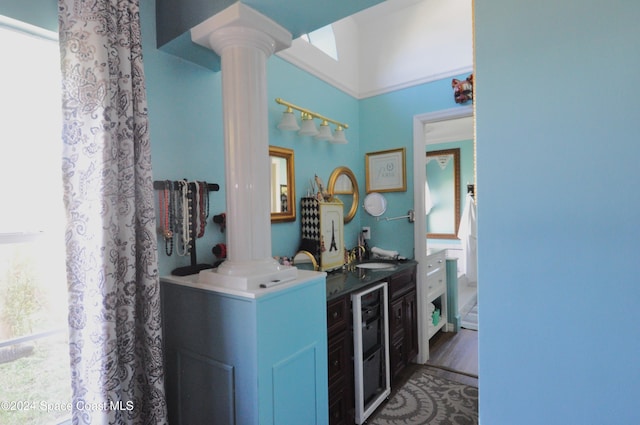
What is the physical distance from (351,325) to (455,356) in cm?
154

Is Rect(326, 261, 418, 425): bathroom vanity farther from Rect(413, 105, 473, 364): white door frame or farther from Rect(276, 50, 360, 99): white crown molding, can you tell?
Rect(276, 50, 360, 99): white crown molding

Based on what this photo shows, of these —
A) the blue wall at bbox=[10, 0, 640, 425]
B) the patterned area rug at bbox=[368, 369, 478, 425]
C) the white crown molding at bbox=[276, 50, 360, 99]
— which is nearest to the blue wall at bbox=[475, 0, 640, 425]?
the blue wall at bbox=[10, 0, 640, 425]

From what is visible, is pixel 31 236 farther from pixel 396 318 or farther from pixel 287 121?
pixel 396 318

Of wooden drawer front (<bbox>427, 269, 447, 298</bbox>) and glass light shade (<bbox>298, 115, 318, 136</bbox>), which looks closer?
glass light shade (<bbox>298, 115, 318, 136</bbox>)

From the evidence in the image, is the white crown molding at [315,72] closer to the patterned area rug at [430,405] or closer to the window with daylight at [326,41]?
the window with daylight at [326,41]

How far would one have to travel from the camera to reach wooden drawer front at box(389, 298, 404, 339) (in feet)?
7.69

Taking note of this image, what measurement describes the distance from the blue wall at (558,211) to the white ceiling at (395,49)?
75.5 inches

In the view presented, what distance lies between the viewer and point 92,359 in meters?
1.15

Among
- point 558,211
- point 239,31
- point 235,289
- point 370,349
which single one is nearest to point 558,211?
point 558,211

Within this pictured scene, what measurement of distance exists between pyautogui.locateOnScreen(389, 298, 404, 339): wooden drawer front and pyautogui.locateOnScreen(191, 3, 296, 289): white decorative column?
4.20ft

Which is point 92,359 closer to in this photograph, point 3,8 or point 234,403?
point 234,403

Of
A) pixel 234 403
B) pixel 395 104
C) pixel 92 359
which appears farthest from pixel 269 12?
pixel 395 104

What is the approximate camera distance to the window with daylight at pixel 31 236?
122 cm

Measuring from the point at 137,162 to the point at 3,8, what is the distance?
69 centimetres
